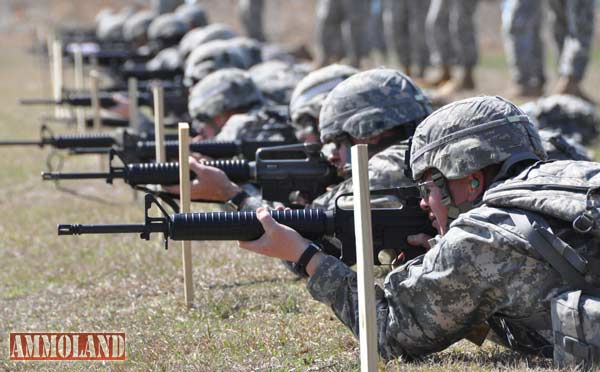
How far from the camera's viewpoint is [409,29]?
19797mm

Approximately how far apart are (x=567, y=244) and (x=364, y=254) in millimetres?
766

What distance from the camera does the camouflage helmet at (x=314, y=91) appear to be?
7866 millimetres

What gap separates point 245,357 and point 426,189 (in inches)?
45.1

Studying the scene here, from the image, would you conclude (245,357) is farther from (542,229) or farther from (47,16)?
(47,16)

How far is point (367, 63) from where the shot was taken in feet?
74.1

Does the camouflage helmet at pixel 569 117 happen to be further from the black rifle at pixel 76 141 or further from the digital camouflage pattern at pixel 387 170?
the digital camouflage pattern at pixel 387 170

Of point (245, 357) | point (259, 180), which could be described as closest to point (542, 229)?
point (245, 357)

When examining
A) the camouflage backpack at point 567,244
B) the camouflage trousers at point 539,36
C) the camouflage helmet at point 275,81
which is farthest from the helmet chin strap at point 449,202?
the camouflage trousers at point 539,36

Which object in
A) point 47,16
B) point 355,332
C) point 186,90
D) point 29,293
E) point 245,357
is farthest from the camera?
point 47,16

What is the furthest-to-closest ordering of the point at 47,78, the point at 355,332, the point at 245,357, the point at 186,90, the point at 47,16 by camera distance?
the point at 47,16, the point at 47,78, the point at 186,90, the point at 245,357, the point at 355,332

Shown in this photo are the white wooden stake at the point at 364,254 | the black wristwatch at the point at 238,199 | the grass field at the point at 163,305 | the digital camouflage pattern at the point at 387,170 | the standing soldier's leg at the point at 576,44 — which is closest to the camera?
the white wooden stake at the point at 364,254

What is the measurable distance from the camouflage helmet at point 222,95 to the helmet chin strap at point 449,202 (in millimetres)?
5029

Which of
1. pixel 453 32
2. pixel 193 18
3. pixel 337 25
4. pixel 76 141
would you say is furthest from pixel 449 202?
pixel 337 25

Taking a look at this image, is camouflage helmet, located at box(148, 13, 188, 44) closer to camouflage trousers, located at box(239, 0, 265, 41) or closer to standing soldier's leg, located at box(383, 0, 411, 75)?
standing soldier's leg, located at box(383, 0, 411, 75)
